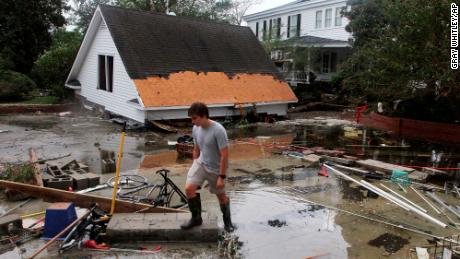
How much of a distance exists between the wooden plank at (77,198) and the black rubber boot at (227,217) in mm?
799

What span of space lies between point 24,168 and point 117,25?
10.9 m

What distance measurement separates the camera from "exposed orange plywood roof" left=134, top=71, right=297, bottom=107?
51.6 feet

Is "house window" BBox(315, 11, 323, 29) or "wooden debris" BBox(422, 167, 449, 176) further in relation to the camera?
"house window" BBox(315, 11, 323, 29)

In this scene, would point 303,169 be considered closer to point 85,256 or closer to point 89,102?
point 85,256

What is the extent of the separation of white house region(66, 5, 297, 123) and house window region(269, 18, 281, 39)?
9.54 metres

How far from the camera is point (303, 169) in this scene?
32.4ft

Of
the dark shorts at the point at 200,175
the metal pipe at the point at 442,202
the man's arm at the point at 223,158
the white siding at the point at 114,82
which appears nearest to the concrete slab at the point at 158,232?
the dark shorts at the point at 200,175

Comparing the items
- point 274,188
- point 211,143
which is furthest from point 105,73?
point 211,143

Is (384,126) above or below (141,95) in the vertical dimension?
below

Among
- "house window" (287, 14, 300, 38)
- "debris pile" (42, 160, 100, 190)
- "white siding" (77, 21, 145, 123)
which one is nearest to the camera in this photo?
"debris pile" (42, 160, 100, 190)

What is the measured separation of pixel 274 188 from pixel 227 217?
2555mm

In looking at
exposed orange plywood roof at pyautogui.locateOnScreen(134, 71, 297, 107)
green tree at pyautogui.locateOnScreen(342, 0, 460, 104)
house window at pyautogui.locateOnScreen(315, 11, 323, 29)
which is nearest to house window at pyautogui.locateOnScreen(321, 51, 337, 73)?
house window at pyautogui.locateOnScreen(315, 11, 323, 29)

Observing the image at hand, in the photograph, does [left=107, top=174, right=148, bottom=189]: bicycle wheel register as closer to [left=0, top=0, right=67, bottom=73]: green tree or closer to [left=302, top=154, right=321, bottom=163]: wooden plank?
[left=302, top=154, right=321, bottom=163]: wooden plank

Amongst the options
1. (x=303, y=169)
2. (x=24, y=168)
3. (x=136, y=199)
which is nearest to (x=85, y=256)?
(x=136, y=199)
